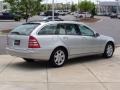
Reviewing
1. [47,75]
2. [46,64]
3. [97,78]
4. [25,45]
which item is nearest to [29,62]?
[46,64]

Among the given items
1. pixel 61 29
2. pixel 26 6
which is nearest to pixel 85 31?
pixel 61 29

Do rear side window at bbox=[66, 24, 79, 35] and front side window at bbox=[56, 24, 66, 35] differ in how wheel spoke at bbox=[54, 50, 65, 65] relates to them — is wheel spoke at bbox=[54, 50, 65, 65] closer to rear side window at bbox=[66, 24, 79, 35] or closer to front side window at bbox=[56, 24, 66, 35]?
front side window at bbox=[56, 24, 66, 35]

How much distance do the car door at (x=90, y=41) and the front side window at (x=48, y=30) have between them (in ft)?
4.36

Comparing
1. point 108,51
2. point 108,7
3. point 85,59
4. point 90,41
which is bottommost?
point 85,59

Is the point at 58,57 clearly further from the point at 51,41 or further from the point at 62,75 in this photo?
the point at 62,75

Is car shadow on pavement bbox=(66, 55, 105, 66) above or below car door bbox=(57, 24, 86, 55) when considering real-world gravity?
below

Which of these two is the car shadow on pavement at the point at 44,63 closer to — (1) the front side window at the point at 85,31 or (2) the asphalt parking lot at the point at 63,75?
(2) the asphalt parking lot at the point at 63,75

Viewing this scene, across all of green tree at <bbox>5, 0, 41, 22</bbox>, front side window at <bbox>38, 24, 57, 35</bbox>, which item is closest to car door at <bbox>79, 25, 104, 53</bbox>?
front side window at <bbox>38, 24, 57, 35</bbox>

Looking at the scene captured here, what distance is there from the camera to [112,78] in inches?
372

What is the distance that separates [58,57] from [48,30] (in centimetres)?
90

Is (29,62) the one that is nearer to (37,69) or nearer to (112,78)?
(37,69)

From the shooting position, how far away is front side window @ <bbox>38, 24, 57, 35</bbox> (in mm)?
11010

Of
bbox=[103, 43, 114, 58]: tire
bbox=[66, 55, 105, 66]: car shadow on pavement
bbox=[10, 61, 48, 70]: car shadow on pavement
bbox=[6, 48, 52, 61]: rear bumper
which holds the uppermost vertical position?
bbox=[6, 48, 52, 61]: rear bumper

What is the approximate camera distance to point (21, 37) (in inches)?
432
